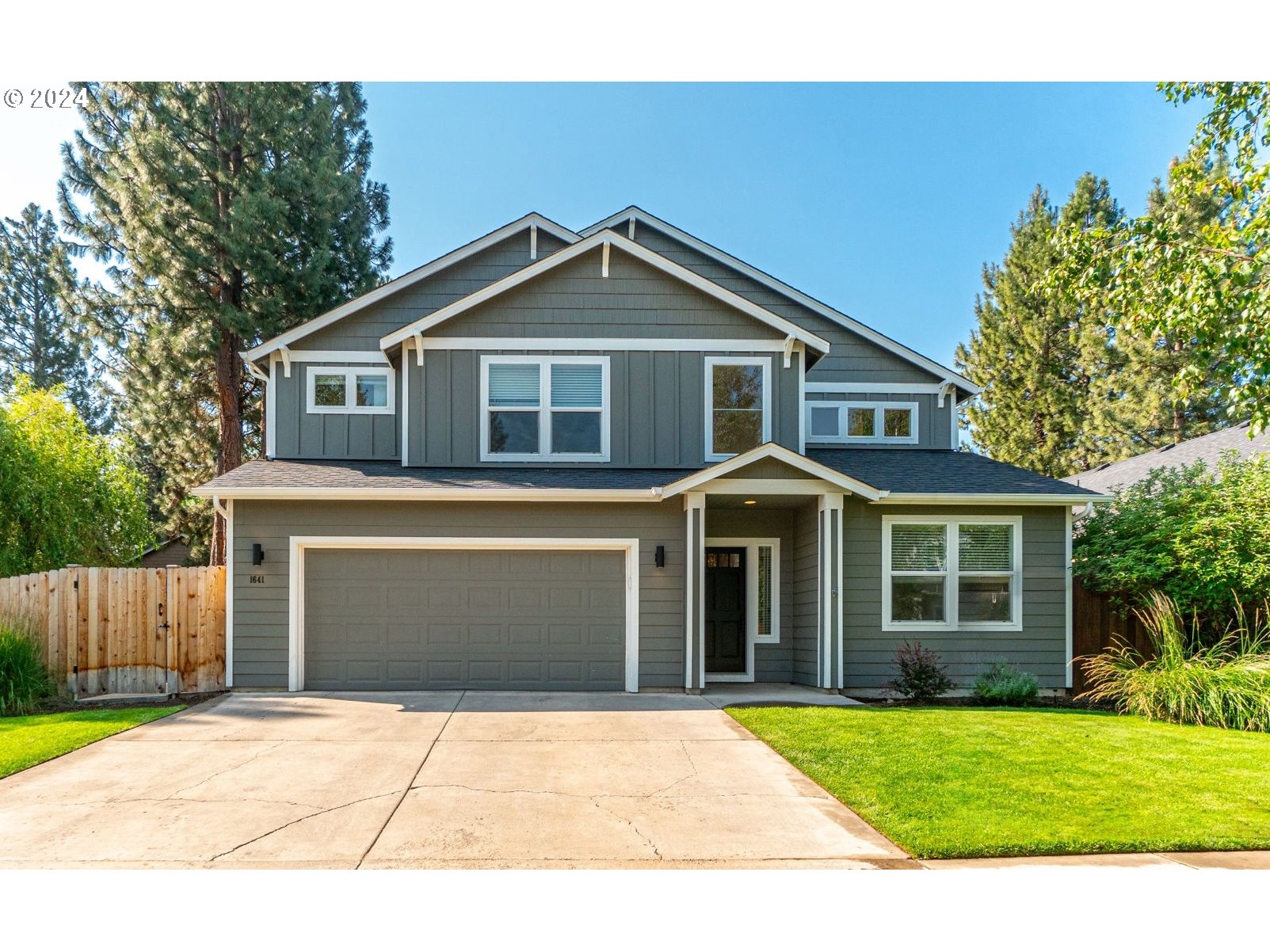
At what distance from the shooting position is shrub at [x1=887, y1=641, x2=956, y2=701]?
1109 cm

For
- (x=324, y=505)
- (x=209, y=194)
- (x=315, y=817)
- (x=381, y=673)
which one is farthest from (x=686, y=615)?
(x=209, y=194)

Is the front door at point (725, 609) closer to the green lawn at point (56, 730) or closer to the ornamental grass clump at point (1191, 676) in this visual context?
the ornamental grass clump at point (1191, 676)

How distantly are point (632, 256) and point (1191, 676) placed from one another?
916 centimetres

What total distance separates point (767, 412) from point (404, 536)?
5554 millimetres

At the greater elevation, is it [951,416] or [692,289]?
[692,289]

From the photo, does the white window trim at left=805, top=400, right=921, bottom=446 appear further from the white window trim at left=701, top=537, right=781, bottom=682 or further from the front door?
the front door

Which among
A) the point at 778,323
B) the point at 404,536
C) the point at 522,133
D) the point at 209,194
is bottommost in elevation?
the point at 404,536

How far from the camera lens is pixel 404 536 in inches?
456

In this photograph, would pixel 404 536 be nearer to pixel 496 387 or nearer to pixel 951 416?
pixel 496 387

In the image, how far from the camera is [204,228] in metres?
19.2

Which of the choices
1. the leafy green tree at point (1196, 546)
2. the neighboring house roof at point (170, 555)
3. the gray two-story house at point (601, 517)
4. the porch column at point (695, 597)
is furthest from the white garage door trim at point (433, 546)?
the neighboring house roof at point (170, 555)

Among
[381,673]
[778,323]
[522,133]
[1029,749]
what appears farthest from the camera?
[778,323]

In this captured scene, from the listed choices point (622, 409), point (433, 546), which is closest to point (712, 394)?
point (622, 409)

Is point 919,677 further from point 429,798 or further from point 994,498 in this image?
point 429,798
